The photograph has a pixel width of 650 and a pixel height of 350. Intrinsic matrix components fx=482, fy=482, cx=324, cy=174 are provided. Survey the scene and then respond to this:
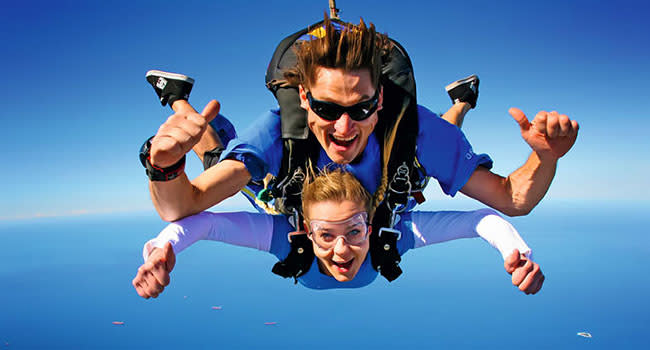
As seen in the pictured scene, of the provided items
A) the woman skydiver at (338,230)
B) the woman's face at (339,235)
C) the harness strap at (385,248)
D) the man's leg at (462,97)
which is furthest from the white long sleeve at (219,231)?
the man's leg at (462,97)

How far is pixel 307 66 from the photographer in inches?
96.1

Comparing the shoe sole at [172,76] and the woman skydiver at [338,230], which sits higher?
the shoe sole at [172,76]

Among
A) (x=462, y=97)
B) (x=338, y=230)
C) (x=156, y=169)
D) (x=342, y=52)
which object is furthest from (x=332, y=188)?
(x=462, y=97)

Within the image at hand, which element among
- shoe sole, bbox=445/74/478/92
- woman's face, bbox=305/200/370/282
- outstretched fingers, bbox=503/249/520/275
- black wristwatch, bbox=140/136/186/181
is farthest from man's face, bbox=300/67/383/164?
shoe sole, bbox=445/74/478/92

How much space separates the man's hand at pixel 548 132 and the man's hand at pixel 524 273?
55 centimetres

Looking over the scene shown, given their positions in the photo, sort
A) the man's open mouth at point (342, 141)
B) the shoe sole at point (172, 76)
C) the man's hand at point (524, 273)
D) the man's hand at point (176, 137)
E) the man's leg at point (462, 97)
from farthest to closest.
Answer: the man's leg at point (462, 97), the shoe sole at point (172, 76), the man's open mouth at point (342, 141), the man's hand at point (524, 273), the man's hand at point (176, 137)

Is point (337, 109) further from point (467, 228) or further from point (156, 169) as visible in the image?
point (467, 228)

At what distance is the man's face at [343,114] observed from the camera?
237 centimetres

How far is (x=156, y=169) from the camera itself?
2.07 meters

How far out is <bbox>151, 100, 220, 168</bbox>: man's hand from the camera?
6.35 ft

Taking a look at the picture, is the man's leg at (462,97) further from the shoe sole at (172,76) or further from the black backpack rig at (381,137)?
the shoe sole at (172,76)

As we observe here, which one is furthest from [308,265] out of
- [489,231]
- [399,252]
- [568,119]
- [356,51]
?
[568,119]

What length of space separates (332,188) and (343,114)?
495 millimetres

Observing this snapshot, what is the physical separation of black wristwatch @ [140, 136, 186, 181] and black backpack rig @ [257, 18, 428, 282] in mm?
602
